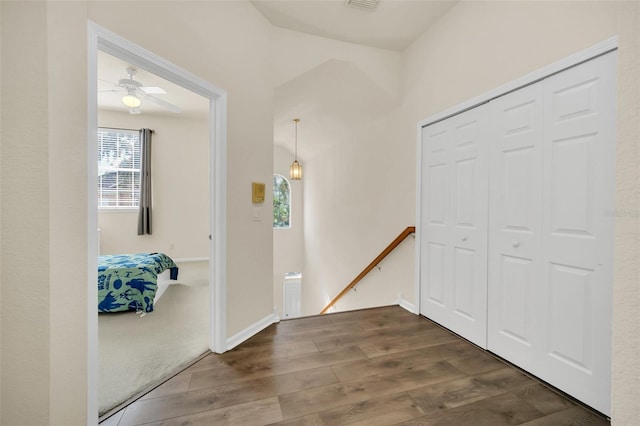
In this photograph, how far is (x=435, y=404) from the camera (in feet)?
5.22

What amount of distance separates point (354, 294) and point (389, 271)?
1.13 meters

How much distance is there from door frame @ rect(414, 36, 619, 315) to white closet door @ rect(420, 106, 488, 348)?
0.15 ft

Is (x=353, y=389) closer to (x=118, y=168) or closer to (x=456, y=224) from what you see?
(x=456, y=224)

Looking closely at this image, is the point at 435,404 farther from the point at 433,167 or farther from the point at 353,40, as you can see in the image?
the point at 353,40

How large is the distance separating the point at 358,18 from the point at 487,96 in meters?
1.43

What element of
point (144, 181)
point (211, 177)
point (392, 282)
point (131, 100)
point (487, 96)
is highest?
point (131, 100)

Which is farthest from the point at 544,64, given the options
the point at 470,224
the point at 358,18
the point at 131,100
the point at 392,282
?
the point at 131,100

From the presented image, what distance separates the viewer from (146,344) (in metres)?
2.32

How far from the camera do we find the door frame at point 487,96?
1.53 m

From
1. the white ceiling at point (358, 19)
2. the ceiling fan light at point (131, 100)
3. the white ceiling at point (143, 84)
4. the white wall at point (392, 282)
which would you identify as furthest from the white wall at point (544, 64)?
the ceiling fan light at point (131, 100)

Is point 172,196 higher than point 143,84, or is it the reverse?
point 143,84

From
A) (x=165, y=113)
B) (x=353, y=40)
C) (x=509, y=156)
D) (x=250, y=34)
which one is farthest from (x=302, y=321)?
(x=165, y=113)

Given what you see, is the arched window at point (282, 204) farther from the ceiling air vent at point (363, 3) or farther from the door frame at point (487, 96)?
the ceiling air vent at point (363, 3)

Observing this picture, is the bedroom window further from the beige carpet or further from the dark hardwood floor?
the dark hardwood floor
